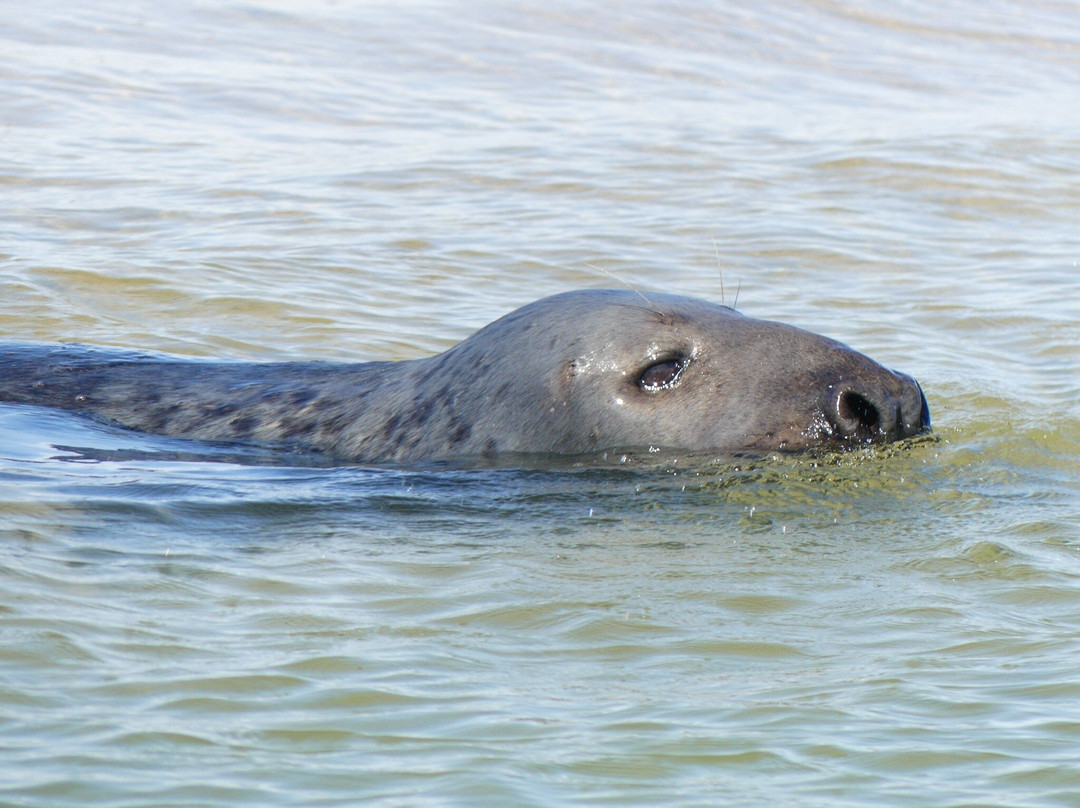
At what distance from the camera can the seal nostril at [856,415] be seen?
5.55 metres

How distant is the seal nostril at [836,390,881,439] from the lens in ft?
18.2

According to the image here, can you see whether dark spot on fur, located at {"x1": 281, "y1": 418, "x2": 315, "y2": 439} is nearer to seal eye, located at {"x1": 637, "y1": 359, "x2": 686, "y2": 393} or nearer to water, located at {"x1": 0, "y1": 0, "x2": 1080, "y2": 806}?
water, located at {"x1": 0, "y1": 0, "x2": 1080, "y2": 806}

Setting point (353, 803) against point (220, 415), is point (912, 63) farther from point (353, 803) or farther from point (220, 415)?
point (353, 803)

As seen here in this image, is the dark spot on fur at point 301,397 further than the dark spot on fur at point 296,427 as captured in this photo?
Yes

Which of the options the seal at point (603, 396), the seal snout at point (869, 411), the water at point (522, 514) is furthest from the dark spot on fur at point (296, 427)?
the seal snout at point (869, 411)

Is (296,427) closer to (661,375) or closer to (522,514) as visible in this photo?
(522,514)

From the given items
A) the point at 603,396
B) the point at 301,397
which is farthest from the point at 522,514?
the point at 301,397

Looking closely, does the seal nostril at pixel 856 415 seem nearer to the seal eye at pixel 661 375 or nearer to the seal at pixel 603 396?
the seal at pixel 603 396

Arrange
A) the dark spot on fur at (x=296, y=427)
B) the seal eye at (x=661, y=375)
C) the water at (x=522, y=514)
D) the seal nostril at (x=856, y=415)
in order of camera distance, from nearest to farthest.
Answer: the water at (x=522, y=514) < the seal nostril at (x=856, y=415) < the seal eye at (x=661, y=375) < the dark spot on fur at (x=296, y=427)

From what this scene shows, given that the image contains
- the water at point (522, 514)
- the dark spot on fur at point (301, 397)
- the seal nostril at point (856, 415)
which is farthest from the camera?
the dark spot on fur at point (301, 397)

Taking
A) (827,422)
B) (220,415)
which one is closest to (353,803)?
(827,422)

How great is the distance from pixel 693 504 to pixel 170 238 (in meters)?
6.30

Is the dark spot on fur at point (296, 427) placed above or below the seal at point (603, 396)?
below

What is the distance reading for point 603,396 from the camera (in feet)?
18.8
